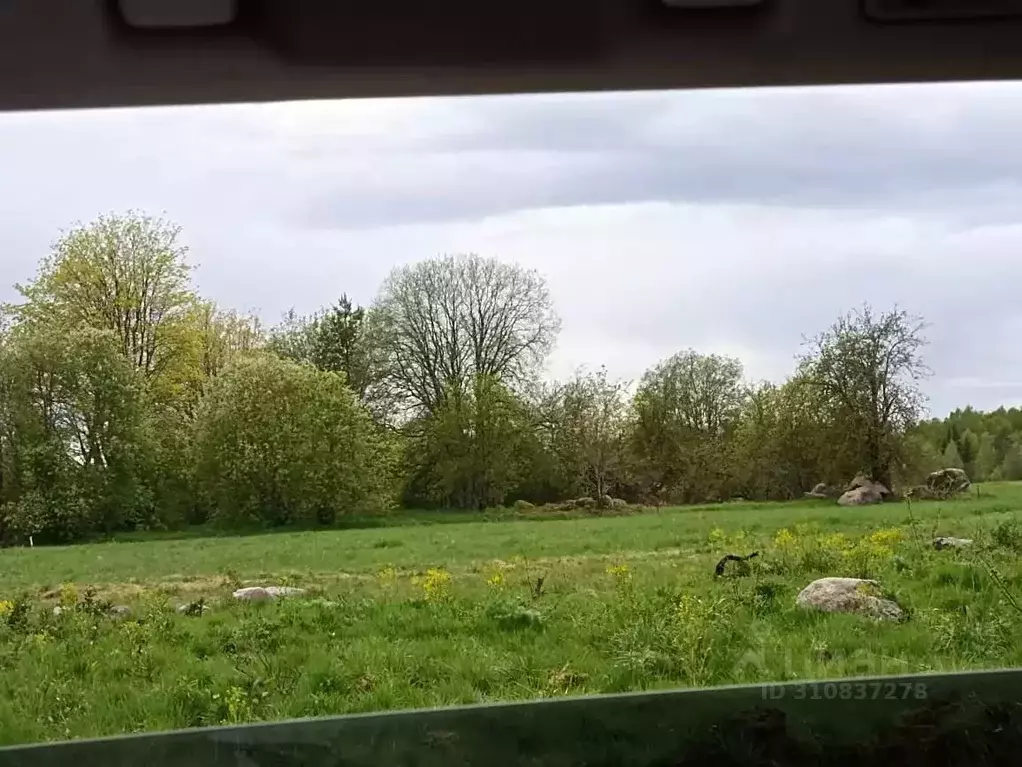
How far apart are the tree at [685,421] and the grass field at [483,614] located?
0.09 metres

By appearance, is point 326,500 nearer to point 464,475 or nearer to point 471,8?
point 464,475

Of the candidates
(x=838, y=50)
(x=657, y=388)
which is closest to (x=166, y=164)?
(x=657, y=388)

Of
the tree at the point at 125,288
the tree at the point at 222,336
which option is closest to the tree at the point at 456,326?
the tree at the point at 222,336

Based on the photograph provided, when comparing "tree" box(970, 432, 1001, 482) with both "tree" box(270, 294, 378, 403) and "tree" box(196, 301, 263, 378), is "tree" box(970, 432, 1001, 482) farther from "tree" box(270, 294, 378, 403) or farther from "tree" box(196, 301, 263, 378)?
"tree" box(196, 301, 263, 378)

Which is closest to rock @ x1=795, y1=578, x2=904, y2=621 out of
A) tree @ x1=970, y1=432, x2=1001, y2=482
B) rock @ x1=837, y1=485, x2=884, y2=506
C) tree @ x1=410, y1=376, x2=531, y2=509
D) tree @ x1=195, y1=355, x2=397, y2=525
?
rock @ x1=837, y1=485, x2=884, y2=506

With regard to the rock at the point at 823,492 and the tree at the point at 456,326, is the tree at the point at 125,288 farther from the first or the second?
the rock at the point at 823,492

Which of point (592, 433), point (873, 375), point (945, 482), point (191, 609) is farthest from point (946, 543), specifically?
point (191, 609)

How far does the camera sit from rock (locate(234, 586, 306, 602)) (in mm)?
2232

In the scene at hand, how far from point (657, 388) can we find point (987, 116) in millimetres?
1059

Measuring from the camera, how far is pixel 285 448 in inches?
92.2

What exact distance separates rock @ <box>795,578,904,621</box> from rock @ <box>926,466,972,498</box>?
305mm

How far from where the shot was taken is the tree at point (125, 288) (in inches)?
87.2

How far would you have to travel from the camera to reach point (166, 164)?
221 centimetres

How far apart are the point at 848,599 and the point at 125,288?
1.94m
